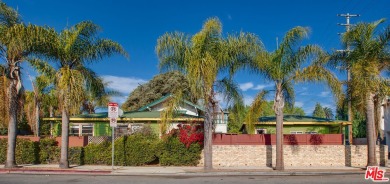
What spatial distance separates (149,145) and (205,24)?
6920mm

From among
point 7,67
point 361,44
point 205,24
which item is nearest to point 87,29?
point 7,67

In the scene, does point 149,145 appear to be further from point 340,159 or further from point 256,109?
point 340,159

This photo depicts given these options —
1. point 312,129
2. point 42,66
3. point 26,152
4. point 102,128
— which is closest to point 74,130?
point 102,128

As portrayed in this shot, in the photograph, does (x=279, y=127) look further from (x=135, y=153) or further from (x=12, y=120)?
(x=12, y=120)

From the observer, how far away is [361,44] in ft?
62.7

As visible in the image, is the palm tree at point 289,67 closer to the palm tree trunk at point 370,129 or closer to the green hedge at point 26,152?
the palm tree trunk at point 370,129

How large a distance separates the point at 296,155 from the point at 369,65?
6.13m

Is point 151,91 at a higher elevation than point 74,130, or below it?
higher

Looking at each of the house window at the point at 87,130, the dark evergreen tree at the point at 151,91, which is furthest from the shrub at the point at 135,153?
the dark evergreen tree at the point at 151,91

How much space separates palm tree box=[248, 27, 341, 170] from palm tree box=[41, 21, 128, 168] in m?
7.20

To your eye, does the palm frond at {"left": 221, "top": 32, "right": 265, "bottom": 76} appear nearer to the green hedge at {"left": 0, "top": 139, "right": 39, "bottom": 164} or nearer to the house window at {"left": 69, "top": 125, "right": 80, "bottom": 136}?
the green hedge at {"left": 0, "top": 139, "right": 39, "bottom": 164}

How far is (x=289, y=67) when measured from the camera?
19.3m

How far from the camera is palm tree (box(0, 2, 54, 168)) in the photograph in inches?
706

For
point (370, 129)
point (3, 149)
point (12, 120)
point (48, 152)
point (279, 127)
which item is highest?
point (12, 120)
